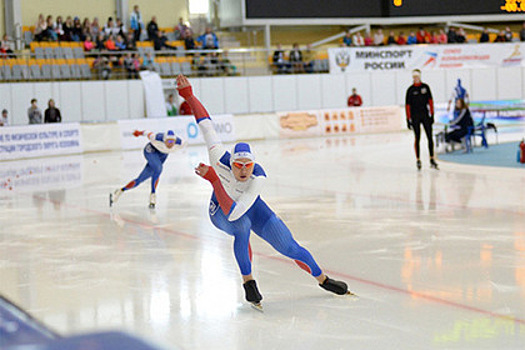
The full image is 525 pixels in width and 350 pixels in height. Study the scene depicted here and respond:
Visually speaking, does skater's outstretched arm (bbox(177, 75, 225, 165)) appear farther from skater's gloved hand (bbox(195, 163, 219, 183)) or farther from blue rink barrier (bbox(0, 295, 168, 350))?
blue rink barrier (bbox(0, 295, 168, 350))

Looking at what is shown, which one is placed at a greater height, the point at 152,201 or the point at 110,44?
the point at 110,44

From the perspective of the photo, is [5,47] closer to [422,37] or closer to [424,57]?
[424,57]

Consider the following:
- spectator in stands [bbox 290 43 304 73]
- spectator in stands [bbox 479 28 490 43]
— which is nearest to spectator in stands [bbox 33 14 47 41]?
spectator in stands [bbox 290 43 304 73]

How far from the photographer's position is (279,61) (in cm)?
2653

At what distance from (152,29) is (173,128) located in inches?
232

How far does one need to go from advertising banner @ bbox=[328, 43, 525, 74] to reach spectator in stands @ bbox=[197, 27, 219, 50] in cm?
406

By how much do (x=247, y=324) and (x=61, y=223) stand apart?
15.5 ft

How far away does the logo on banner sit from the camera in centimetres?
2702

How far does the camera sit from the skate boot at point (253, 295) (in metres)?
4.78

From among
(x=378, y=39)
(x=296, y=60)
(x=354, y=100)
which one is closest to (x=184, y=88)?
(x=354, y=100)

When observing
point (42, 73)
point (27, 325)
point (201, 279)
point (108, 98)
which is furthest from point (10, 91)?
point (27, 325)

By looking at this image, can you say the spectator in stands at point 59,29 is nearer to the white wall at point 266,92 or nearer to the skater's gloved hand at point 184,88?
→ the white wall at point 266,92

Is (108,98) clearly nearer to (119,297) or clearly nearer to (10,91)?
(10,91)

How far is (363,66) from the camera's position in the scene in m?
27.4
